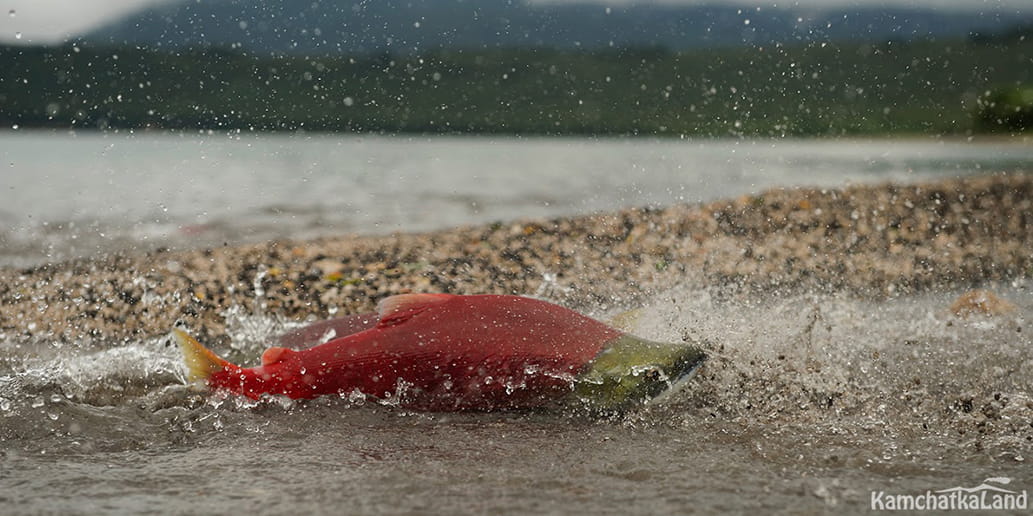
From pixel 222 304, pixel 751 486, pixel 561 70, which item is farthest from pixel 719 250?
pixel 561 70

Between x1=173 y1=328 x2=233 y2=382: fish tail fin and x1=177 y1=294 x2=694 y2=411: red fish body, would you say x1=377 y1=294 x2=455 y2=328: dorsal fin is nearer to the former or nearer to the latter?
x1=177 y1=294 x2=694 y2=411: red fish body

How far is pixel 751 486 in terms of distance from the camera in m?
2.69

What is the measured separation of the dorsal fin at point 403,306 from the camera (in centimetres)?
333

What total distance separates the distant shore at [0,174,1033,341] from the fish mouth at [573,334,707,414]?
2616 mm

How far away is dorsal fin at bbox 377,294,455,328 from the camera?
10.9 ft

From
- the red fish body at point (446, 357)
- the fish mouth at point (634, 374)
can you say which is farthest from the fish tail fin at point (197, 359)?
the fish mouth at point (634, 374)

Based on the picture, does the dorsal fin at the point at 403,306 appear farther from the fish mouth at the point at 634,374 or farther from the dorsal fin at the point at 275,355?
the fish mouth at the point at 634,374

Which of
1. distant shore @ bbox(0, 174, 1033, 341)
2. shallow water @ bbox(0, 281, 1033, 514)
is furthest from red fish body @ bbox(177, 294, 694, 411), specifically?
distant shore @ bbox(0, 174, 1033, 341)

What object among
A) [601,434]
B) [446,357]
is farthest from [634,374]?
[446,357]

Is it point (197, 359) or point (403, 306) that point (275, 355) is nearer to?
point (197, 359)

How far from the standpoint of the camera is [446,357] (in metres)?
3.23

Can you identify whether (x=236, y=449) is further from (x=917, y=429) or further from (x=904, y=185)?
(x=904, y=185)

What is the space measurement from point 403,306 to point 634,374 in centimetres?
84

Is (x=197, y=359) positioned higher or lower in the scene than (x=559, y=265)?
lower
